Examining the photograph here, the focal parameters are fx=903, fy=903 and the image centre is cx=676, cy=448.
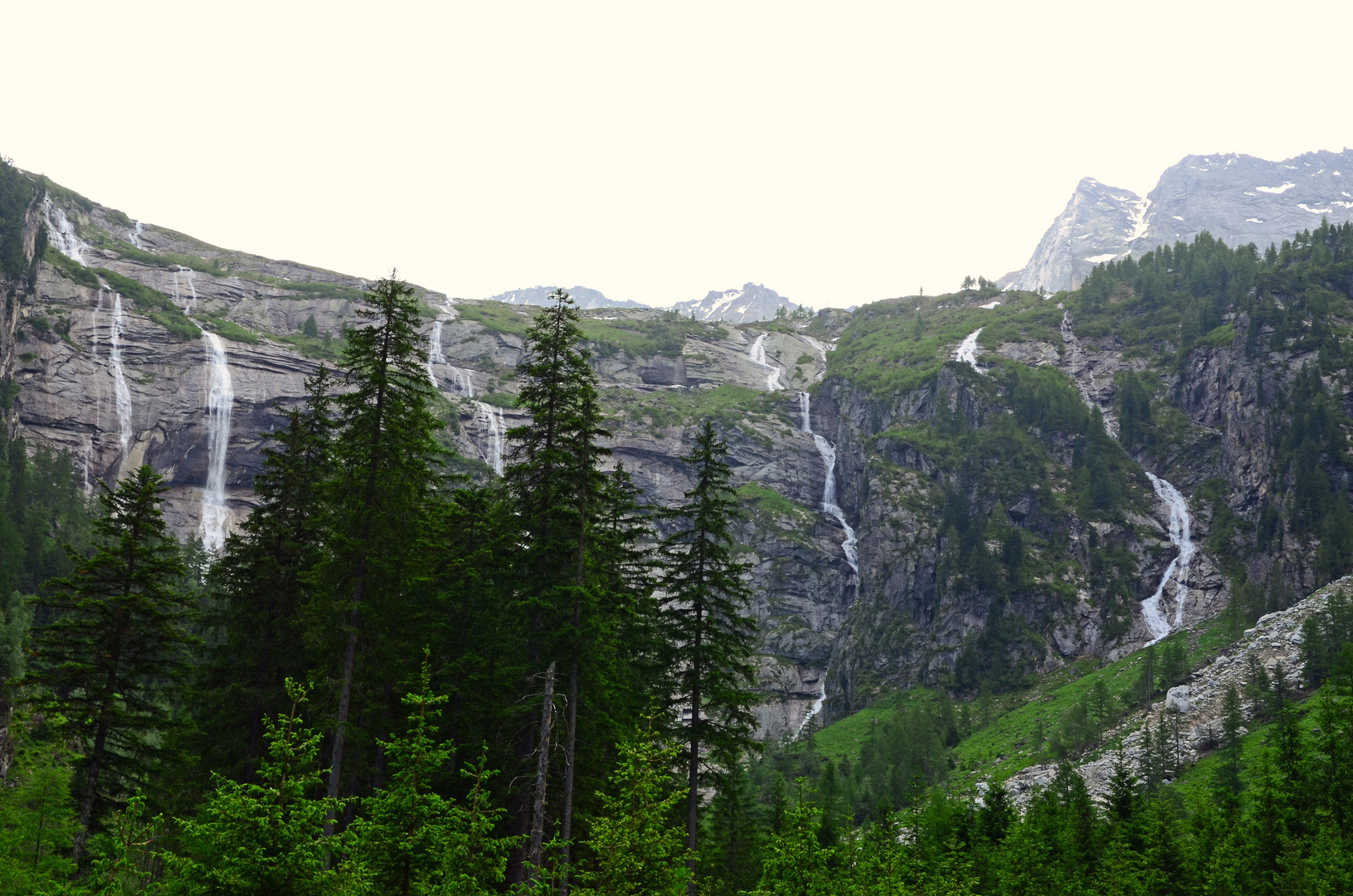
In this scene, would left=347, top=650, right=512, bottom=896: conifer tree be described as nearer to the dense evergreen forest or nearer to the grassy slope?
the dense evergreen forest

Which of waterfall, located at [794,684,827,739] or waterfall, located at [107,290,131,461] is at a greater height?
waterfall, located at [107,290,131,461]

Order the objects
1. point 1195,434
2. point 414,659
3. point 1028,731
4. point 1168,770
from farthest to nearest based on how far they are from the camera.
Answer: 1. point 1195,434
2. point 1028,731
3. point 1168,770
4. point 414,659

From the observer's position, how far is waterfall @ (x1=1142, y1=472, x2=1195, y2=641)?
148875 mm

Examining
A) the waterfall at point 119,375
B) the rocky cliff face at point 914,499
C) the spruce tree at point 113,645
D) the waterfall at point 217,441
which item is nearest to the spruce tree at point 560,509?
the spruce tree at point 113,645

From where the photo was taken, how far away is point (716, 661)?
34.8 metres

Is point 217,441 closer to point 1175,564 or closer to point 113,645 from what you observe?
point 113,645

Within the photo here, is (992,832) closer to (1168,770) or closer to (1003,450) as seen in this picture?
(1168,770)

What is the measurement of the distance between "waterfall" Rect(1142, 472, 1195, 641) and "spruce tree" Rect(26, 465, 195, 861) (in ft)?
491

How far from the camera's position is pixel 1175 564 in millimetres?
159250

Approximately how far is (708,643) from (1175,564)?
499 feet

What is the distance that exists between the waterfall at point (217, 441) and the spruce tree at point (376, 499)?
137 m

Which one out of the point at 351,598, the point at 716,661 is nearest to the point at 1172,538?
the point at 716,661

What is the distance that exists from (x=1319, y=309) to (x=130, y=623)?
197m

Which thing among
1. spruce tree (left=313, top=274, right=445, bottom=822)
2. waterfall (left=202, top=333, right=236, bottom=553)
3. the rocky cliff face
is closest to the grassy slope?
the rocky cliff face
